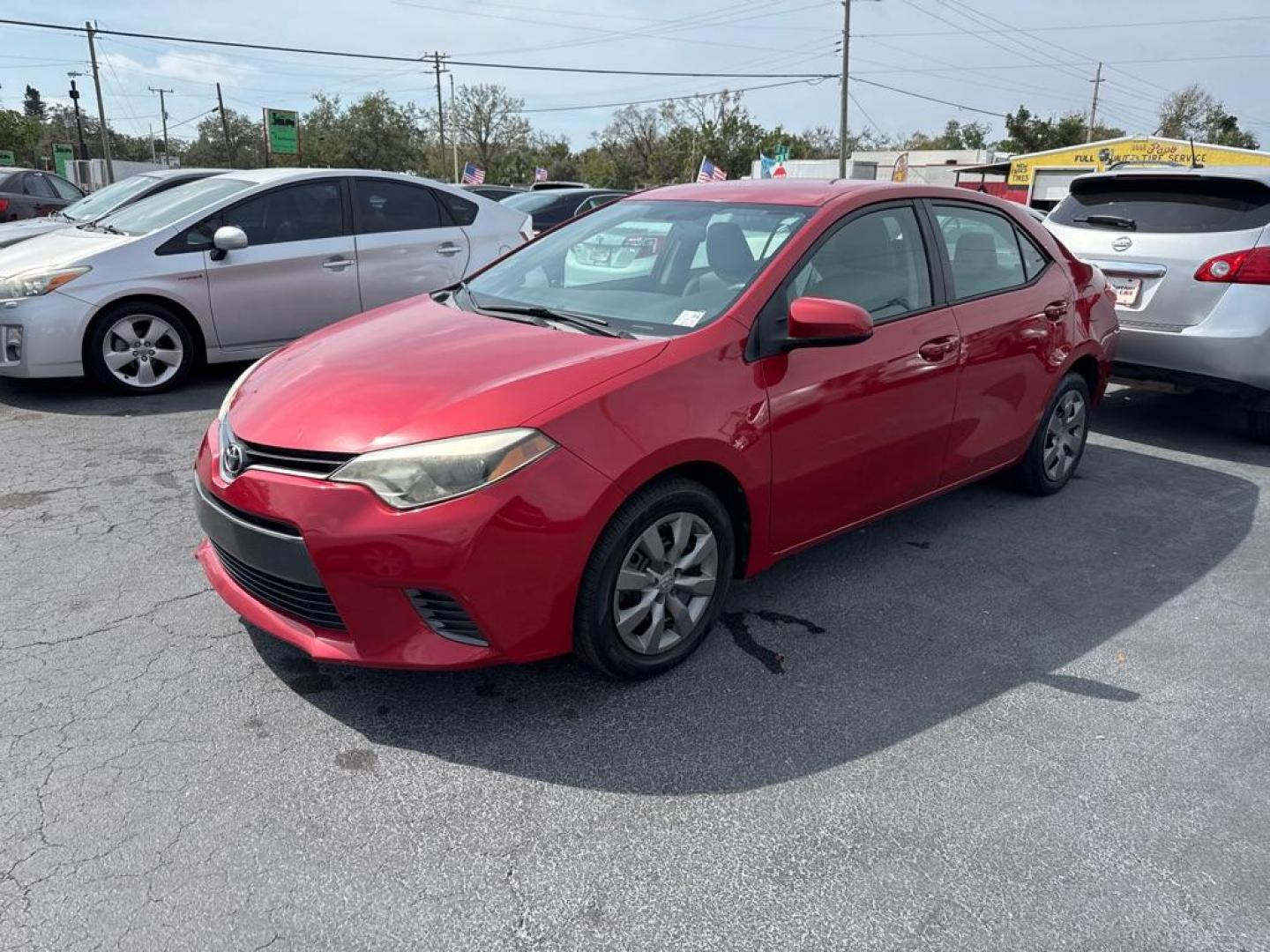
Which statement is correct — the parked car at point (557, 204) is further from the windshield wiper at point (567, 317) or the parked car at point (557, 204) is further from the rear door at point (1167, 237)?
the windshield wiper at point (567, 317)

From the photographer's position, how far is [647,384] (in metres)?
2.84

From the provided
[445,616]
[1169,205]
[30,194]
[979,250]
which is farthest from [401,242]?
[30,194]

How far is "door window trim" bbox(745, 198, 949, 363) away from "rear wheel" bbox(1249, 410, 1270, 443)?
3392 mm

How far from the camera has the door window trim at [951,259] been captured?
157 inches

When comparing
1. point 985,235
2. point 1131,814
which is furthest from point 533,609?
point 985,235

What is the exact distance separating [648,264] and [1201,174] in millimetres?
4345

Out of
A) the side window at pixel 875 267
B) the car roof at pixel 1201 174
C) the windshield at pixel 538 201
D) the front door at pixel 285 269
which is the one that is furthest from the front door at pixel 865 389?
the windshield at pixel 538 201

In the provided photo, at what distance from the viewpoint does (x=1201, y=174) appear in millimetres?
5938

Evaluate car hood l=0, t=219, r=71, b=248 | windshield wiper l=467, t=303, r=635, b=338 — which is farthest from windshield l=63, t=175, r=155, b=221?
windshield wiper l=467, t=303, r=635, b=338

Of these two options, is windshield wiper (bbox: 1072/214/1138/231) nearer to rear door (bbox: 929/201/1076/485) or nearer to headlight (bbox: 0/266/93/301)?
rear door (bbox: 929/201/1076/485)

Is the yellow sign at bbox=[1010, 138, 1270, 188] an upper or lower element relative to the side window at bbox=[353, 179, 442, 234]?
upper

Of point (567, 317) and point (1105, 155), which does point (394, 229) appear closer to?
point (567, 317)

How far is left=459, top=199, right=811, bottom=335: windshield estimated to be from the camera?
3.31 metres

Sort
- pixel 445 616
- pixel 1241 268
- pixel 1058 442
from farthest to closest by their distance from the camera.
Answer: pixel 1241 268, pixel 1058 442, pixel 445 616
